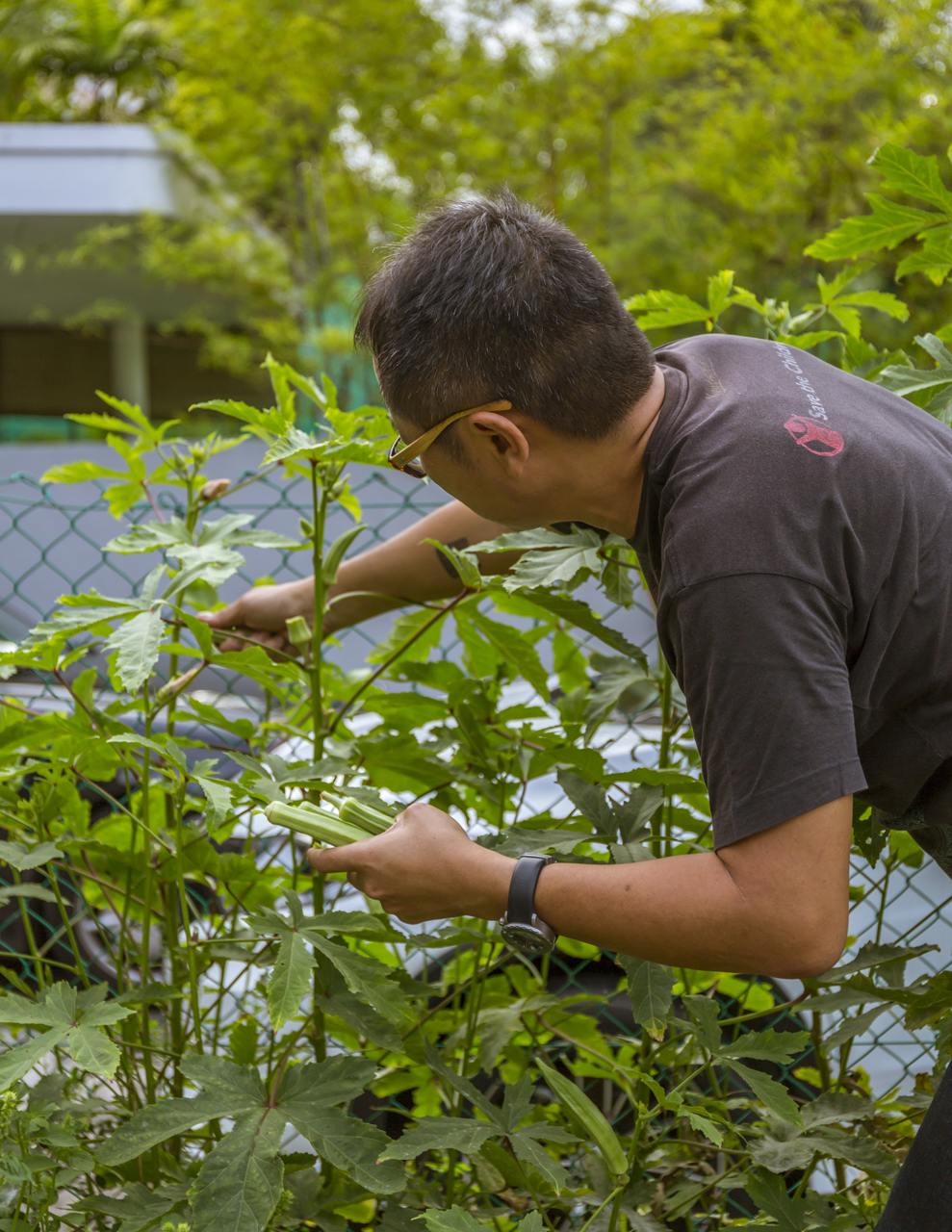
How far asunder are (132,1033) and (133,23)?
1514 centimetres

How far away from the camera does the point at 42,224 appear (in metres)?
12.6

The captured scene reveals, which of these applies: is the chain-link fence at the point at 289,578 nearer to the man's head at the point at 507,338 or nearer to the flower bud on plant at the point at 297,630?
the flower bud on plant at the point at 297,630

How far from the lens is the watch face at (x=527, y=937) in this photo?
1.24 m

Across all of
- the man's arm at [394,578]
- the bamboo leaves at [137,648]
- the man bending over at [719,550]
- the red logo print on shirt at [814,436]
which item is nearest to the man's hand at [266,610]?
the man's arm at [394,578]

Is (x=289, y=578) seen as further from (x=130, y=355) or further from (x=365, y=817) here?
(x=130, y=355)

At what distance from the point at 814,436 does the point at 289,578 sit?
4614 mm

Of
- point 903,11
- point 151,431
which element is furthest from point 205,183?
point 151,431

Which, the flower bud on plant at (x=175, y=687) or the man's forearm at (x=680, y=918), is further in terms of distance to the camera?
the flower bud on plant at (x=175, y=687)

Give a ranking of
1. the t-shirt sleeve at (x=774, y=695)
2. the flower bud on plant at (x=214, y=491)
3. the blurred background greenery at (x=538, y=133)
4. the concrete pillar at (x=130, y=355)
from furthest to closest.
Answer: the concrete pillar at (x=130, y=355)
the blurred background greenery at (x=538, y=133)
the flower bud on plant at (x=214, y=491)
the t-shirt sleeve at (x=774, y=695)

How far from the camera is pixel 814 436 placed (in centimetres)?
118

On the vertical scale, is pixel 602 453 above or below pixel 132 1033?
above

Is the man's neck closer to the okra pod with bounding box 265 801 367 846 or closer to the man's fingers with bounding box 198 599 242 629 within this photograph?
the okra pod with bounding box 265 801 367 846

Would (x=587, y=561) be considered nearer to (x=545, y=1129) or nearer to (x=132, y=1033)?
(x=545, y=1129)

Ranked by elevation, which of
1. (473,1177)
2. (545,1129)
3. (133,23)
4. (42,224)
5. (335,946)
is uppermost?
(133,23)
